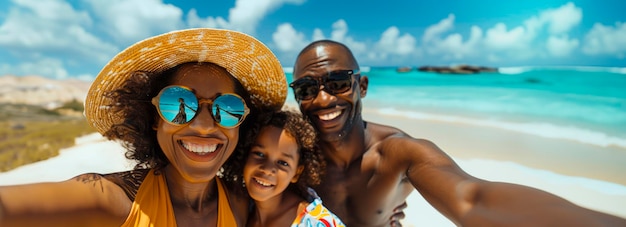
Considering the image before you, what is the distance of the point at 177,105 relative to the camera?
2160 millimetres

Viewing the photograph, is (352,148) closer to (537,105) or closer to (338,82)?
(338,82)

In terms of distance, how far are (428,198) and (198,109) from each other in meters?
1.46

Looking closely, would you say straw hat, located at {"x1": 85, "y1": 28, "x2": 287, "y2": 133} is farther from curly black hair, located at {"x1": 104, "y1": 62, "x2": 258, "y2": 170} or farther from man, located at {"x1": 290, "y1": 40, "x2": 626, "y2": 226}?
man, located at {"x1": 290, "y1": 40, "x2": 626, "y2": 226}

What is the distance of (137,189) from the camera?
215 centimetres

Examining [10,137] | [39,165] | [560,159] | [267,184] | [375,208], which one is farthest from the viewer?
[10,137]

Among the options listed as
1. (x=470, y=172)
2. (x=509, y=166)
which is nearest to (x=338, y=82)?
(x=470, y=172)

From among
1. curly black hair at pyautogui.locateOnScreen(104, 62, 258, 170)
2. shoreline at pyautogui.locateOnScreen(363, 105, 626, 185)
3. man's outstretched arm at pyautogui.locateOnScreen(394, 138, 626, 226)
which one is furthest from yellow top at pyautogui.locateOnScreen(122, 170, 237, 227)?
shoreline at pyautogui.locateOnScreen(363, 105, 626, 185)

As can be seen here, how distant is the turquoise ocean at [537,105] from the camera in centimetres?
1316

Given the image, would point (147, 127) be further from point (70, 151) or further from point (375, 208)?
point (70, 151)

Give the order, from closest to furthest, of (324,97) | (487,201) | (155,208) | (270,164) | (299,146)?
(487,201) < (155,208) < (270,164) < (299,146) < (324,97)

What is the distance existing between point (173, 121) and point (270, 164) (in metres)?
0.87

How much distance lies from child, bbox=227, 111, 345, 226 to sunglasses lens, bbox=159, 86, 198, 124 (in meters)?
0.72

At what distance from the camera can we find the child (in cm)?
276

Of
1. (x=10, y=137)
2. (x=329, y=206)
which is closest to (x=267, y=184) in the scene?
(x=329, y=206)
